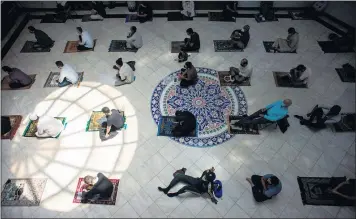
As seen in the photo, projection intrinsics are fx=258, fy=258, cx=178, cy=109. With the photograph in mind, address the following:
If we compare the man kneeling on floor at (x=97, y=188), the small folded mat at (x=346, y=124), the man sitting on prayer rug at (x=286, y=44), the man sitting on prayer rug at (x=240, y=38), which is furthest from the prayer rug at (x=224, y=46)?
the man kneeling on floor at (x=97, y=188)

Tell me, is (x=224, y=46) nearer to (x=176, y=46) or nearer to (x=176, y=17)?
(x=176, y=46)

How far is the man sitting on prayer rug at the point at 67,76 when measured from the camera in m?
6.96

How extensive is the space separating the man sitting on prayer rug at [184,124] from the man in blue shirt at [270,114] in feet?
3.90

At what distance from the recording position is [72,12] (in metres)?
9.46

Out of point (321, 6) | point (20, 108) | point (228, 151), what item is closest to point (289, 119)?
point (228, 151)

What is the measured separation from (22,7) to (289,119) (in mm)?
9763

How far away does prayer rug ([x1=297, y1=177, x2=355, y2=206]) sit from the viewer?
504 centimetres

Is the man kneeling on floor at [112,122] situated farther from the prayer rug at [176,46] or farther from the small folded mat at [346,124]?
the small folded mat at [346,124]

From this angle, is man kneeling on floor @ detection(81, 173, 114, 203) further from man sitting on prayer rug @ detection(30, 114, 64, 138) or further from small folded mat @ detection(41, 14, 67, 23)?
small folded mat @ detection(41, 14, 67, 23)

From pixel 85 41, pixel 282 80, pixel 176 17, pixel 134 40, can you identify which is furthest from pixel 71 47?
pixel 282 80

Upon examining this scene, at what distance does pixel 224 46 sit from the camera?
8.09 metres

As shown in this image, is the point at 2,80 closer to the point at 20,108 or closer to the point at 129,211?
the point at 20,108

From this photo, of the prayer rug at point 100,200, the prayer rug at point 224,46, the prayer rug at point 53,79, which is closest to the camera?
the prayer rug at point 100,200

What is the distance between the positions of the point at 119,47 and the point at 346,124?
21.8 ft
